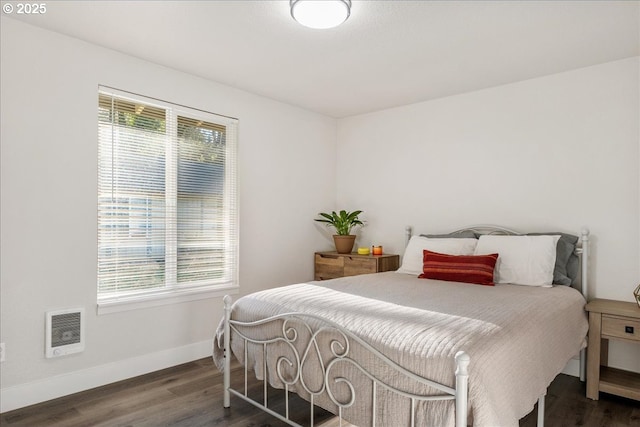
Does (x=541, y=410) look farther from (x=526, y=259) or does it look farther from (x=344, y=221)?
(x=344, y=221)

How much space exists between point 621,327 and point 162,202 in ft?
11.5

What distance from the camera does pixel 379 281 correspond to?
3.13 metres

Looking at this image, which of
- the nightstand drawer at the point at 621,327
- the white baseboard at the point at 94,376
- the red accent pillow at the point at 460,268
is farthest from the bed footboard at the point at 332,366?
the nightstand drawer at the point at 621,327

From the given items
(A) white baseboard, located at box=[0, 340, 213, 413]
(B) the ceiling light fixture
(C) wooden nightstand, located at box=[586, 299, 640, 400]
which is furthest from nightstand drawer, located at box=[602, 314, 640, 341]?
(A) white baseboard, located at box=[0, 340, 213, 413]

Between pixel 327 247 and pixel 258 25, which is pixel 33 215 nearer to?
pixel 258 25

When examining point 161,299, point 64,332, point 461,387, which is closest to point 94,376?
point 64,332

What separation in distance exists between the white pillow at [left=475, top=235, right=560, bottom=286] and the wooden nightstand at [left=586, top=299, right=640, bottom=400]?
1.19 ft

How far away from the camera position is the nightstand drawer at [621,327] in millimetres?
2607

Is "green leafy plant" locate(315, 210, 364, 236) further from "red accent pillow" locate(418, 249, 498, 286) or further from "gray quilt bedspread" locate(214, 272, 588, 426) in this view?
"gray quilt bedspread" locate(214, 272, 588, 426)

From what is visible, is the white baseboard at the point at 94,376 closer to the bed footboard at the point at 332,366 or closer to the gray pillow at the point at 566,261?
the bed footboard at the point at 332,366

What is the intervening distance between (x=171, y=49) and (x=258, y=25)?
0.81 m

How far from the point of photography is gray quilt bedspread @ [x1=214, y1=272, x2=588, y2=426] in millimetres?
1558

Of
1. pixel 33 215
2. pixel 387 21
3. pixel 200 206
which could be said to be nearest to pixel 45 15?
pixel 33 215

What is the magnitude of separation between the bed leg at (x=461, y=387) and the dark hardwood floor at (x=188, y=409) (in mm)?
1122
